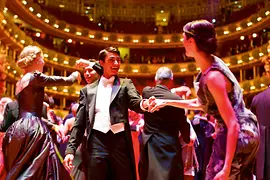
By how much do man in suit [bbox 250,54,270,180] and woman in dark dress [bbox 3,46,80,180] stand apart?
2236 mm

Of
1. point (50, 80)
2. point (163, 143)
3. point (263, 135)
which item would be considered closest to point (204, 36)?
point (50, 80)

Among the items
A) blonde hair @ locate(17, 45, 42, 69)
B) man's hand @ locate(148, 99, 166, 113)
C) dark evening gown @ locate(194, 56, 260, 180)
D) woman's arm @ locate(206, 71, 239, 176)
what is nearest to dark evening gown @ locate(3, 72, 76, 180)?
blonde hair @ locate(17, 45, 42, 69)

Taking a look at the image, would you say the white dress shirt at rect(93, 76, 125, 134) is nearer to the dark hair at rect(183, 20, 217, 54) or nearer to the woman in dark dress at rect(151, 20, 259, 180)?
the woman in dark dress at rect(151, 20, 259, 180)

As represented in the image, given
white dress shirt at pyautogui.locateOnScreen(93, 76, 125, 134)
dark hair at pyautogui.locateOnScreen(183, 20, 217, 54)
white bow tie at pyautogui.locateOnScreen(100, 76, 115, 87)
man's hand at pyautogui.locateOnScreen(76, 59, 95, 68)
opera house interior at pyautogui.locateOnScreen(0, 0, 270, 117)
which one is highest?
opera house interior at pyautogui.locateOnScreen(0, 0, 270, 117)

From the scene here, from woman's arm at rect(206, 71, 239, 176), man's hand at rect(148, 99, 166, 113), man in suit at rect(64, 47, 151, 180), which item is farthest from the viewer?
man in suit at rect(64, 47, 151, 180)

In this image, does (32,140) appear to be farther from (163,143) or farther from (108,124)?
(163,143)

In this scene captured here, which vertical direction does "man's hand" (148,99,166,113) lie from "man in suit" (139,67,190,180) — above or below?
above

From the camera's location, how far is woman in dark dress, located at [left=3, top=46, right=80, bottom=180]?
201 inches

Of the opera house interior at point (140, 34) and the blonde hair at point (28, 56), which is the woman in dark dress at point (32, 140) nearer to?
the blonde hair at point (28, 56)

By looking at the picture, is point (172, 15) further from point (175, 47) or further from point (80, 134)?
point (80, 134)

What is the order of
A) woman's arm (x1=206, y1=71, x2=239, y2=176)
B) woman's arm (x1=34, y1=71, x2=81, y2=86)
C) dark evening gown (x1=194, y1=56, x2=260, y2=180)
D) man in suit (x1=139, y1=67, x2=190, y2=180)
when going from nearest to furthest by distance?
1. woman's arm (x1=206, y1=71, x2=239, y2=176)
2. dark evening gown (x1=194, y1=56, x2=260, y2=180)
3. woman's arm (x1=34, y1=71, x2=81, y2=86)
4. man in suit (x1=139, y1=67, x2=190, y2=180)

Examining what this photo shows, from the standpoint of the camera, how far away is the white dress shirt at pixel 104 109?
189 inches

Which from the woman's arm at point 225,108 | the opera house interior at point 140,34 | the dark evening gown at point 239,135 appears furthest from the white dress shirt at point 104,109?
the opera house interior at point 140,34

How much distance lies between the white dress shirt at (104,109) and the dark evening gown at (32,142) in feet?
1.37
